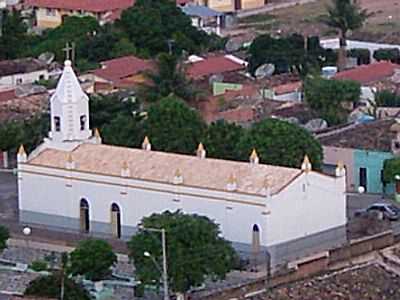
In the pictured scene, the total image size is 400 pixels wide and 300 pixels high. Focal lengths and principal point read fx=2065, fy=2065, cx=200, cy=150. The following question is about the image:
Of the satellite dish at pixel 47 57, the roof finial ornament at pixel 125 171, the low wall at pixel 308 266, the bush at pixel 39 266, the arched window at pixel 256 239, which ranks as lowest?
the satellite dish at pixel 47 57

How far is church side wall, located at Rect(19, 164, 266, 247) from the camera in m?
44.3

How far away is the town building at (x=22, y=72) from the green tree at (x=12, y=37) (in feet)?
9.23

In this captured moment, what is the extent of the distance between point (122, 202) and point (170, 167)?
1420 mm

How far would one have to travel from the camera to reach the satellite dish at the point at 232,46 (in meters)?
74.7

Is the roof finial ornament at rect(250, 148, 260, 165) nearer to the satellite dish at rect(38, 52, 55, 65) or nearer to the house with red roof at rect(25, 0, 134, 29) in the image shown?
the satellite dish at rect(38, 52, 55, 65)

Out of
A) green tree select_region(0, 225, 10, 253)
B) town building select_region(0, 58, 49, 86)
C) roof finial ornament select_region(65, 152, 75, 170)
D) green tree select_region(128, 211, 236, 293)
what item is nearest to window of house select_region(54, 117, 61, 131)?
roof finial ornament select_region(65, 152, 75, 170)

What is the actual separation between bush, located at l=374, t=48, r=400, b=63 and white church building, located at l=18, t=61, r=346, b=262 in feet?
81.3

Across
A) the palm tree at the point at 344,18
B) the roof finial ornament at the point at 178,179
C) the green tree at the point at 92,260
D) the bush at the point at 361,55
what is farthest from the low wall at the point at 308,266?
the palm tree at the point at 344,18

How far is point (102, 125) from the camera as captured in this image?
53.9 m

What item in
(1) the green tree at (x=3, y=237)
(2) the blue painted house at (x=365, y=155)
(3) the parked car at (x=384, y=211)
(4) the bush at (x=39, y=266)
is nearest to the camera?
(4) the bush at (x=39, y=266)

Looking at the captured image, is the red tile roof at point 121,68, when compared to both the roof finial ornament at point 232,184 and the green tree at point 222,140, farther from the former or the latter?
the roof finial ornament at point 232,184

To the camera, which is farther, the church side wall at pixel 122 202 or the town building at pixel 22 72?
the town building at pixel 22 72

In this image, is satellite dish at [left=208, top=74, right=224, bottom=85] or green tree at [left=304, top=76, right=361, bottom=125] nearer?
green tree at [left=304, top=76, right=361, bottom=125]

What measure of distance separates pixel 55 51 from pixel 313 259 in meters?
29.0
